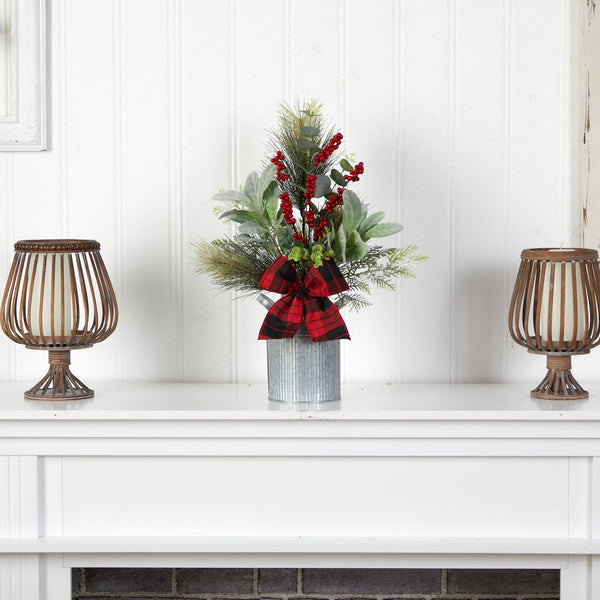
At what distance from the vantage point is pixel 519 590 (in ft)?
5.17

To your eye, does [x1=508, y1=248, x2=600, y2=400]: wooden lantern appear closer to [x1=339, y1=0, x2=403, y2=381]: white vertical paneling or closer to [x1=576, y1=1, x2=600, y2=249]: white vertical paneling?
[x1=576, y1=1, x2=600, y2=249]: white vertical paneling

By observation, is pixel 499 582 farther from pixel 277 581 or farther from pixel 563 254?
pixel 563 254

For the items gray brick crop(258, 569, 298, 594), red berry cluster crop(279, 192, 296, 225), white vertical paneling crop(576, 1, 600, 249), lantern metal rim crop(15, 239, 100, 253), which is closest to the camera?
red berry cluster crop(279, 192, 296, 225)

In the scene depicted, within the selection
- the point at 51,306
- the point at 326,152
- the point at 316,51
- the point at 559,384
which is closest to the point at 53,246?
the point at 51,306

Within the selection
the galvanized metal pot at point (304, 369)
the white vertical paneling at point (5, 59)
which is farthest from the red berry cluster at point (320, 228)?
the white vertical paneling at point (5, 59)

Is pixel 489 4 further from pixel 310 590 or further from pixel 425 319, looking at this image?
pixel 310 590

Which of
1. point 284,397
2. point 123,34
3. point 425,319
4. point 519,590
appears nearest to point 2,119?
point 123,34

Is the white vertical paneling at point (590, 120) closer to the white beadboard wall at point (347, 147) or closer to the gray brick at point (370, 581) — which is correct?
the white beadboard wall at point (347, 147)

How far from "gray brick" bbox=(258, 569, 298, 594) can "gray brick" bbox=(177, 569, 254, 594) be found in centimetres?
2

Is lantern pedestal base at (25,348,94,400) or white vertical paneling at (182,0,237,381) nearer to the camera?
lantern pedestal base at (25,348,94,400)

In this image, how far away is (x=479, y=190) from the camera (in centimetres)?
153

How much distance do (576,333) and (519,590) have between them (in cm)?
57

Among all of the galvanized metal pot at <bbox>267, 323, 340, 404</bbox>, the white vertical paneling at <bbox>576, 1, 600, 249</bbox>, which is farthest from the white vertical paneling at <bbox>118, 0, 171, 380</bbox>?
the white vertical paneling at <bbox>576, 1, 600, 249</bbox>

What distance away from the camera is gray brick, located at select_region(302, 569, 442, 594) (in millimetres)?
1577
